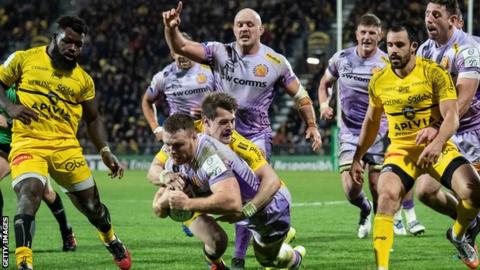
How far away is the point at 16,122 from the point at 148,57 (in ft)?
90.7

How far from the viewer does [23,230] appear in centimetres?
810

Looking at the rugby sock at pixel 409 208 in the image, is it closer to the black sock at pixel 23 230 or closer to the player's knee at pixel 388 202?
the player's knee at pixel 388 202

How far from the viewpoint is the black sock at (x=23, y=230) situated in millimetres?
8047

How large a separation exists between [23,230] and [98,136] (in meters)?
1.59

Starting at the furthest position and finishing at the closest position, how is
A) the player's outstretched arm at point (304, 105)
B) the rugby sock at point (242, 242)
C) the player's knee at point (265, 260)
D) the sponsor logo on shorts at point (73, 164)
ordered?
the player's outstretched arm at point (304, 105) < the rugby sock at point (242, 242) < the sponsor logo on shorts at point (73, 164) < the player's knee at point (265, 260)

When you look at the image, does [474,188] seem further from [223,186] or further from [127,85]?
[127,85]

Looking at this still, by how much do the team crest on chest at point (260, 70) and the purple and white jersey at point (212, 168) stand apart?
2.54m

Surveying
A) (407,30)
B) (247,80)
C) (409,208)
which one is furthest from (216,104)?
(409,208)

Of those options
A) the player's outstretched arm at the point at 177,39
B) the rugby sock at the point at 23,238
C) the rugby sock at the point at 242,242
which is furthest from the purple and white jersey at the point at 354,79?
the rugby sock at the point at 23,238

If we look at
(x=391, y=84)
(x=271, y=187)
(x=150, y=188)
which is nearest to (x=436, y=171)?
(x=391, y=84)

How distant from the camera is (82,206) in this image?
29.7 feet

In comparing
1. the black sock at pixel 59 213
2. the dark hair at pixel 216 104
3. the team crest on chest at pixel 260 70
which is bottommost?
the black sock at pixel 59 213

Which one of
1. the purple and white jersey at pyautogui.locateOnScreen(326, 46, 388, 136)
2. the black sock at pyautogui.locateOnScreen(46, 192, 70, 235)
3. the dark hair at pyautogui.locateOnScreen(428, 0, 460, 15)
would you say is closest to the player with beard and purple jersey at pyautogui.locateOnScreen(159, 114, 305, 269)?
the dark hair at pyautogui.locateOnScreen(428, 0, 460, 15)

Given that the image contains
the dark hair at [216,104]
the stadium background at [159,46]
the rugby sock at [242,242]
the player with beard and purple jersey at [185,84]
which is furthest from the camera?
the stadium background at [159,46]
